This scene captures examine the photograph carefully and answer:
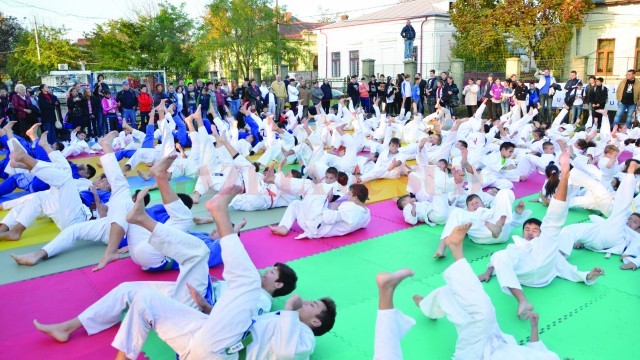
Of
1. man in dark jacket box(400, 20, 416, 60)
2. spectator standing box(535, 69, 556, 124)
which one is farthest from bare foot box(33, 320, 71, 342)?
man in dark jacket box(400, 20, 416, 60)

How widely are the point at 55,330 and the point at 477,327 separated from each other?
2.71 meters

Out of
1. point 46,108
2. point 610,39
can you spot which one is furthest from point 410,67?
point 46,108

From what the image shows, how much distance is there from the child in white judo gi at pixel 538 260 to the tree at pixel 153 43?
2837 cm

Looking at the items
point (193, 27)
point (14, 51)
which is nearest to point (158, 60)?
point (193, 27)

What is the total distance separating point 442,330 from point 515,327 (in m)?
0.53

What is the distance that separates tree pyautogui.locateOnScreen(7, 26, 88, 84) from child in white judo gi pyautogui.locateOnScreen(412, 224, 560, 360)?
36.3 m

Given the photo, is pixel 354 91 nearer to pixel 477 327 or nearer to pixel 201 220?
pixel 201 220

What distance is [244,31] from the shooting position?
2616 centimetres

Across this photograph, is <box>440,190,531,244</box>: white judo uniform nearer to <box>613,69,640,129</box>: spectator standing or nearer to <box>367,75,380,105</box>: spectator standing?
<box>613,69,640,129</box>: spectator standing

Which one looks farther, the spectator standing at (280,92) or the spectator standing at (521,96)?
the spectator standing at (280,92)

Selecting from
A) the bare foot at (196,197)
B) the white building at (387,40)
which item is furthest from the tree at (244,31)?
the bare foot at (196,197)

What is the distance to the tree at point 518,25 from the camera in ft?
65.1

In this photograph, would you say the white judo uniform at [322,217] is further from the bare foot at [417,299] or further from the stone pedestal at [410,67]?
the stone pedestal at [410,67]

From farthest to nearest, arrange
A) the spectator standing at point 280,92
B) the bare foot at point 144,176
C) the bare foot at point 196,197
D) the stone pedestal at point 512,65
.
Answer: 1. the stone pedestal at point 512,65
2. the spectator standing at point 280,92
3. the bare foot at point 144,176
4. the bare foot at point 196,197
